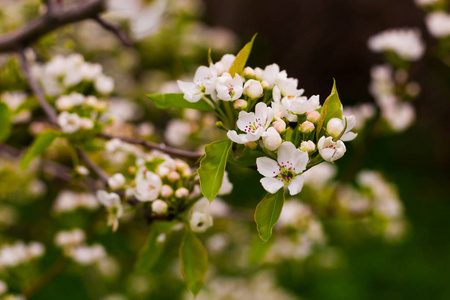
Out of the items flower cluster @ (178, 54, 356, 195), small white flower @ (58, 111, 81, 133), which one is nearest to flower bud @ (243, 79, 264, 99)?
flower cluster @ (178, 54, 356, 195)

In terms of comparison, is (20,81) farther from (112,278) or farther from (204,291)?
(204,291)

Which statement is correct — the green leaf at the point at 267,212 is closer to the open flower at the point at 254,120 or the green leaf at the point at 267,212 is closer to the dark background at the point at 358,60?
the open flower at the point at 254,120

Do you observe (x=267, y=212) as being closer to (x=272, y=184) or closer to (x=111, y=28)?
(x=272, y=184)

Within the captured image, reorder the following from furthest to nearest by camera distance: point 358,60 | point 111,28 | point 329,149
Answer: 1. point 358,60
2. point 111,28
3. point 329,149

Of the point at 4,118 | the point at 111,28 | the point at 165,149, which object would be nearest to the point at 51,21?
the point at 111,28

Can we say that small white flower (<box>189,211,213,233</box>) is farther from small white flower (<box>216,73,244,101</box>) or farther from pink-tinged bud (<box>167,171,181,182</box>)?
small white flower (<box>216,73,244,101</box>)
